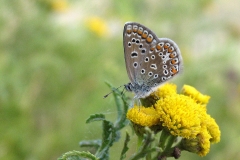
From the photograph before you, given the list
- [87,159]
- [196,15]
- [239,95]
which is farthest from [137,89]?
[196,15]

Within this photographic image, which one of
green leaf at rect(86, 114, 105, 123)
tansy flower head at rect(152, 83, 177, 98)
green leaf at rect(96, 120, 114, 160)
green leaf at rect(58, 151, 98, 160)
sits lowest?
green leaf at rect(58, 151, 98, 160)

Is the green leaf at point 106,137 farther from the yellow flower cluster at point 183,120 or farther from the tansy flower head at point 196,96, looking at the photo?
the tansy flower head at point 196,96

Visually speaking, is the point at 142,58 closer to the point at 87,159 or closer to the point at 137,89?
the point at 137,89

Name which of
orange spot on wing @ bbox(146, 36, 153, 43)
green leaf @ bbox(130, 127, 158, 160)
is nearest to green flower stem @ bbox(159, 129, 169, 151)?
green leaf @ bbox(130, 127, 158, 160)

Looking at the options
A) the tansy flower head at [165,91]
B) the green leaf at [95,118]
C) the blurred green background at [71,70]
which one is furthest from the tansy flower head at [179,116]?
the blurred green background at [71,70]

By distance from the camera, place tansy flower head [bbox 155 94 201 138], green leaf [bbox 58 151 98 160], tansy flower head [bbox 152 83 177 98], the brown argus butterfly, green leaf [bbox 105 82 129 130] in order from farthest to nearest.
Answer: the brown argus butterfly < tansy flower head [bbox 152 83 177 98] < green leaf [bbox 105 82 129 130] < tansy flower head [bbox 155 94 201 138] < green leaf [bbox 58 151 98 160]

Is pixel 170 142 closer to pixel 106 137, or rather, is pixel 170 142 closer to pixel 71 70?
pixel 106 137

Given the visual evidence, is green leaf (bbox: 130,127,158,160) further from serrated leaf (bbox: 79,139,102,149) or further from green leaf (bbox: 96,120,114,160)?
serrated leaf (bbox: 79,139,102,149)

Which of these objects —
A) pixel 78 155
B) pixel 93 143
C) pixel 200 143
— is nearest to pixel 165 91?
pixel 200 143
